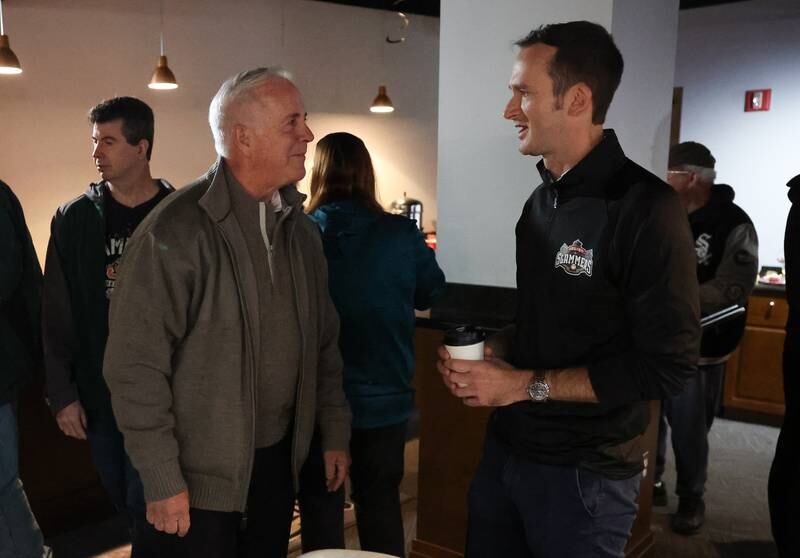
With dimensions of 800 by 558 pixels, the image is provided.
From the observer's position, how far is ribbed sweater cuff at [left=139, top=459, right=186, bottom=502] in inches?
57.7

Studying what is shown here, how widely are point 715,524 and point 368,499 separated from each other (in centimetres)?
180

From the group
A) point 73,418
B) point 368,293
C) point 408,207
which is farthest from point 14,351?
point 408,207

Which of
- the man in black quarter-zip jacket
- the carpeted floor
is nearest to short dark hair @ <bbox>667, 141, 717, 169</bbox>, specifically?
the carpeted floor

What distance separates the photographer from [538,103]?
4.50 feet

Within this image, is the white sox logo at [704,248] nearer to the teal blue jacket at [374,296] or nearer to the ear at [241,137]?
the teal blue jacket at [374,296]

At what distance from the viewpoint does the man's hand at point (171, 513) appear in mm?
A: 1481

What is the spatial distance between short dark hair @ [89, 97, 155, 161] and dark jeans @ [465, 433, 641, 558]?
1615 millimetres

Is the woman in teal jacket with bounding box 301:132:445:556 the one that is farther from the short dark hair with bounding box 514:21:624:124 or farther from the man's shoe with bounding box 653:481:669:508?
the man's shoe with bounding box 653:481:669:508

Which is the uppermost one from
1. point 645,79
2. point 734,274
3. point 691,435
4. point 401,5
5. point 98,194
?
point 401,5

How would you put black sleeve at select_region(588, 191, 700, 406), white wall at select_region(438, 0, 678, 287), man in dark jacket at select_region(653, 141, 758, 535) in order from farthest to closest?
man in dark jacket at select_region(653, 141, 758, 535) → white wall at select_region(438, 0, 678, 287) → black sleeve at select_region(588, 191, 700, 406)

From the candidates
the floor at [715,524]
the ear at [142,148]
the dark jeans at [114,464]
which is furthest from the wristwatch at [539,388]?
the floor at [715,524]

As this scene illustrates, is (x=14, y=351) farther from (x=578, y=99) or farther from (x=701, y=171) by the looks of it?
(x=701, y=171)

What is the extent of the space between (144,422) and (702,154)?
2.65 metres

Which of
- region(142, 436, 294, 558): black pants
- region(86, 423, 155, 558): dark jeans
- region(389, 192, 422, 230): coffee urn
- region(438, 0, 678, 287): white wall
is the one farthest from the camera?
region(389, 192, 422, 230): coffee urn
